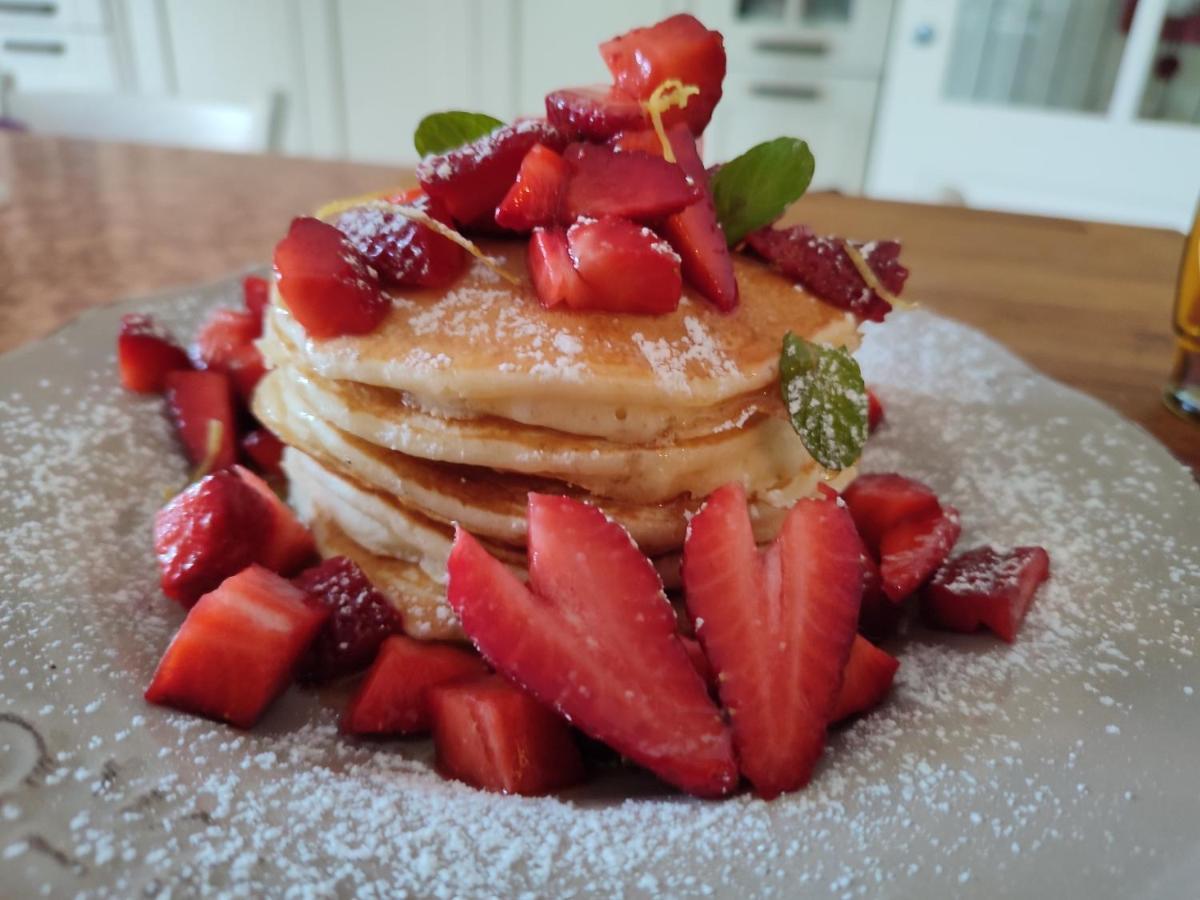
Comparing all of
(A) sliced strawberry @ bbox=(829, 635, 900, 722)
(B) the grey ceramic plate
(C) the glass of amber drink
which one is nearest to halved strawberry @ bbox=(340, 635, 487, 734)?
(B) the grey ceramic plate

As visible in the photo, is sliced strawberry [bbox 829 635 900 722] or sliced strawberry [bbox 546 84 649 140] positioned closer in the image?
sliced strawberry [bbox 829 635 900 722]

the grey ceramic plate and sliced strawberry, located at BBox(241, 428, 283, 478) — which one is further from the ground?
the grey ceramic plate

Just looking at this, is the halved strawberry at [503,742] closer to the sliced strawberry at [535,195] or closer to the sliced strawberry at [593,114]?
the sliced strawberry at [535,195]

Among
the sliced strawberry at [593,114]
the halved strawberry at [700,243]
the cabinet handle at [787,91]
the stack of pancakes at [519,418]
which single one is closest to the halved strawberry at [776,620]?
the stack of pancakes at [519,418]

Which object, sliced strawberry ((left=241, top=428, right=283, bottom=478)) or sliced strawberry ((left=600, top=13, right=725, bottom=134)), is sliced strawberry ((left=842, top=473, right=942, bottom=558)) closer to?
sliced strawberry ((left=600, top=13, right=725, bottom=134))

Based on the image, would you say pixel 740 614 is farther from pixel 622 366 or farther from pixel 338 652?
pixel 338 652

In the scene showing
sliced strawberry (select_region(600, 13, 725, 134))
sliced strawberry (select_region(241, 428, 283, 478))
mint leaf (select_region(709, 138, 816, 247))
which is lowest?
sliced strawberry (select_region(241, 428, 283, 478))

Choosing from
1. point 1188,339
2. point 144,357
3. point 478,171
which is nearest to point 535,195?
point 478,171

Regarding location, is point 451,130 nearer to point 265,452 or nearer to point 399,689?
point 265,452
